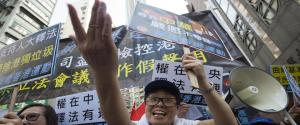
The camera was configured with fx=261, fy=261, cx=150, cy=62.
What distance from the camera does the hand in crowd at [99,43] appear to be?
4.44ft

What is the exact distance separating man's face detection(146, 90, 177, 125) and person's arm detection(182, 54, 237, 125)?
283mm

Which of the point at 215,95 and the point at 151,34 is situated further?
the point at 151,34

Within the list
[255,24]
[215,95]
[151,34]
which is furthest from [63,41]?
[255,24]

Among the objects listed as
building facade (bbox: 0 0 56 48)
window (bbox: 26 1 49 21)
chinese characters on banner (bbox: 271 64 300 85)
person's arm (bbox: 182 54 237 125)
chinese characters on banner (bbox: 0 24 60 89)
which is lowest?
person's arm (bbox: 182 54 237 125)

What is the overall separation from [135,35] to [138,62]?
0.77 metres

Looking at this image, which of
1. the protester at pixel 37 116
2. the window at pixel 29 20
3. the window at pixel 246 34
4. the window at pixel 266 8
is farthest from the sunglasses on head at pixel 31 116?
the window at pixel 29 20

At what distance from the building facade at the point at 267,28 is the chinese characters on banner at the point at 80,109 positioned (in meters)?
4.65

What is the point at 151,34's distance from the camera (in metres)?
4.19

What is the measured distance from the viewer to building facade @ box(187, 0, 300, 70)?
9.08 metres

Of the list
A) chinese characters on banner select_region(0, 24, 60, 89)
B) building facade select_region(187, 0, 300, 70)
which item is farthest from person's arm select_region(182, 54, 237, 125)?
building facade select_region(187, 0, 300, 70)

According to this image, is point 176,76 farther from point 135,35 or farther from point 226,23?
point 226,23

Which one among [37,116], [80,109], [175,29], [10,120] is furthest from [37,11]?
[10,120]

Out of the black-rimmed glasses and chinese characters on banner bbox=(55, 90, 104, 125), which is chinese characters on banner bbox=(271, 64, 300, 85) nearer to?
chinese characters on banner bbox=(55, 90, 104, 125)

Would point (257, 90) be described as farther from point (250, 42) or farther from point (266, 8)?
point (250, 42)
